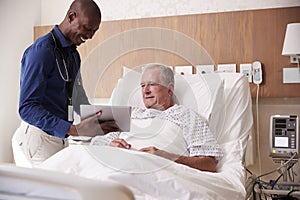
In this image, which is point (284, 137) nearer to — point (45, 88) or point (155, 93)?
point (155, 93)

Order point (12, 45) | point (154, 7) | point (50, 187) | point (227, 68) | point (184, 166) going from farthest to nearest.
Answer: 1. point (12, 45)
2. point (154, 7)
3. point (227, 68)
4. point (184, 166)
5. point (50, 187)

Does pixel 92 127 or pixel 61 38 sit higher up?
pixel 61 38

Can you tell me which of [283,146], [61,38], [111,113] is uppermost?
[61,38]

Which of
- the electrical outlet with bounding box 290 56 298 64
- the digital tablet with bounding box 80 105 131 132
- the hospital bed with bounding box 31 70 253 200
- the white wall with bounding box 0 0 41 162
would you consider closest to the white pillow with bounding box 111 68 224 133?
the hospital bed with bounding box 31 70 253 200

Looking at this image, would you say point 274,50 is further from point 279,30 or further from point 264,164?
point 264,164

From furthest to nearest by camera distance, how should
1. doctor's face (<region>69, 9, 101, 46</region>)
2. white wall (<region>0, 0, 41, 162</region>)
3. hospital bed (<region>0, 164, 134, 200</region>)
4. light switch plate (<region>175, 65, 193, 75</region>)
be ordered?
1. white wall (<region>0, 0, 41, 162</region>)
2. light switch plate (<region>175, 65, 193, 75</region>)
3. doctor's face (<region>69, 9, 101, 46</region>)
4. hospital bed (<region>0, 164, 134, 200</region>)

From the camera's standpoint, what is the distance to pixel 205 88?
223cm

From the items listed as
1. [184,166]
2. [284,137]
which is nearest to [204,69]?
[284,137]

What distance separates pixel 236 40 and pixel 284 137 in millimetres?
700

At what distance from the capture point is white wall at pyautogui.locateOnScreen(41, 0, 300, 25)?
2.57 metres

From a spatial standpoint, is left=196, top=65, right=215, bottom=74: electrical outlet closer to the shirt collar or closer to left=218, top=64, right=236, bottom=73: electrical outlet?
left=218, top=64, right=236, bottom=73: electrical outlet

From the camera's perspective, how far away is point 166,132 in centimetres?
192

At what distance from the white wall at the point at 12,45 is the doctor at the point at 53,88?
1.18m

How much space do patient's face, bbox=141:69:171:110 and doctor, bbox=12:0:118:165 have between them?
0.27 metres
